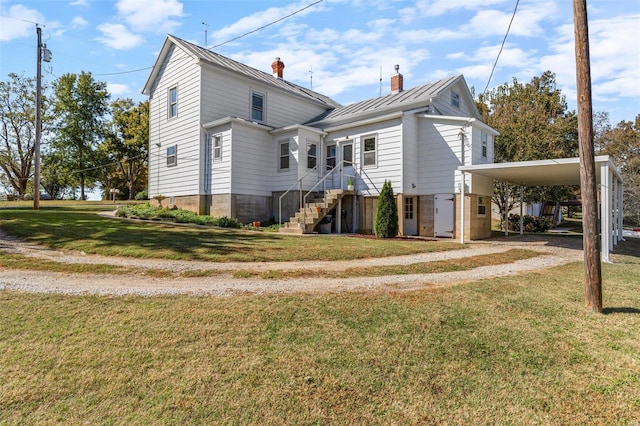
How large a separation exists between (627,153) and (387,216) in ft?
123

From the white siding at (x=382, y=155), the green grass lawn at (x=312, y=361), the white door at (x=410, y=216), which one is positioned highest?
the white siding at (x=382, y=155)

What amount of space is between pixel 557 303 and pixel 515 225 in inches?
859

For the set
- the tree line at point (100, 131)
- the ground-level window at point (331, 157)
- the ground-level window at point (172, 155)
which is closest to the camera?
the ground-level window at point (331, 157)

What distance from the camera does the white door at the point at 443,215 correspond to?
15.8 metres

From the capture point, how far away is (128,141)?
36.9 metres

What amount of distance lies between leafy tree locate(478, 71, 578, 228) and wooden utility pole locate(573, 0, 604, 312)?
1794 centimetres

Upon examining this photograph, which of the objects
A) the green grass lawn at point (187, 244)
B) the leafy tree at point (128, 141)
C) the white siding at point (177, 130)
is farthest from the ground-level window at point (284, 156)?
Answer: the leafy tree at point (128, 141)

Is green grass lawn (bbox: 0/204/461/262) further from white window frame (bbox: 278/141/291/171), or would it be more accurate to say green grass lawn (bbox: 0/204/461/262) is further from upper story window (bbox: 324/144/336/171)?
upper story window (bbox: 324/144/336/171)

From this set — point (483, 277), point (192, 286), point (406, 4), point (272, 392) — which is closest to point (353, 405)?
point (272, 392)

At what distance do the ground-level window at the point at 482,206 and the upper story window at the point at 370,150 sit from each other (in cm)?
518

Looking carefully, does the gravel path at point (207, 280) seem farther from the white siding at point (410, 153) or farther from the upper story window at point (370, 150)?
the upper story window at point (370, 150)

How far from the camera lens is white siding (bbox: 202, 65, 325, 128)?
17.2 meters

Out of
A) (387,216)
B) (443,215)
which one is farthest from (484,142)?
(387,216)

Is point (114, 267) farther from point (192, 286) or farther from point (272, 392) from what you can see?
point (272, 392)
